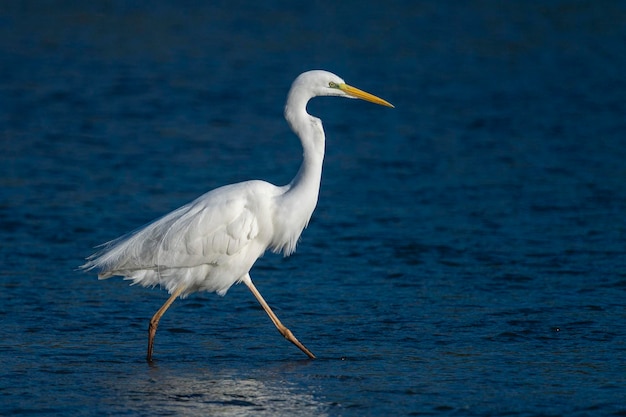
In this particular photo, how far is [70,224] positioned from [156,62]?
1030cm

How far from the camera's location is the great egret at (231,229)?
755cm

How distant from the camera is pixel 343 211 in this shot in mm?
11922

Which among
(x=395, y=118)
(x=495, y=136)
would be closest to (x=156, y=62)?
(x=395, y=118)

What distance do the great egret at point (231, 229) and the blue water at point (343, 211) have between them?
1.67 ft

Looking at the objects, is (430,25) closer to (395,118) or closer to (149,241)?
(395,118)

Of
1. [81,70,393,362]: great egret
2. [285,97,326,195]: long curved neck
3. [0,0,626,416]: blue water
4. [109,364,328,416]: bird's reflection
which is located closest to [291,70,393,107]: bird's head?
[81,70,393,362]: great egret

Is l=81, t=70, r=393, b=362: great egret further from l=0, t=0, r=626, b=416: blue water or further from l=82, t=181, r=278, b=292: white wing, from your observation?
l=0, t=0, r=626, b=416: blue water

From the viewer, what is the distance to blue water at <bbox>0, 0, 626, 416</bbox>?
23.0 ft

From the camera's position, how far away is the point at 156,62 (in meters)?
21.1

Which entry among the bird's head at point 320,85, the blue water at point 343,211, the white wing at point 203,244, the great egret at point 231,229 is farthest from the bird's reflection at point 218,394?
the bird's head at point 320,85

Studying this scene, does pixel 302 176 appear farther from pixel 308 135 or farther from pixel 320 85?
pixel 320 85

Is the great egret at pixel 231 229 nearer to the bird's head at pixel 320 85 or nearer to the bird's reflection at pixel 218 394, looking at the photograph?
the bird's head at pixel 320 85

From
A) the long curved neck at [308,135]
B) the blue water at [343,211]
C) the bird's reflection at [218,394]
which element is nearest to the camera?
the bird's reflection at [218,394]

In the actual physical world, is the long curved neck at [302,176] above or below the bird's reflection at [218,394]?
above
